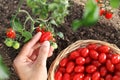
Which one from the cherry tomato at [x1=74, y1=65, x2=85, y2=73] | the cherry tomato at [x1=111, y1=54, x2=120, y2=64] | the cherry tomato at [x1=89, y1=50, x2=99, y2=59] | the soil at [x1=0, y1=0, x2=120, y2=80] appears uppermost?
the soil at [x1=0, y1=0, x2=120, y2=80]

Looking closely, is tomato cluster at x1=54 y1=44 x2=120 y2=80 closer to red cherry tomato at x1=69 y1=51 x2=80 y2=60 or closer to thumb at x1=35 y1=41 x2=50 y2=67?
red cherry tomato at x1=69 y1=51 x2=80 y2=60

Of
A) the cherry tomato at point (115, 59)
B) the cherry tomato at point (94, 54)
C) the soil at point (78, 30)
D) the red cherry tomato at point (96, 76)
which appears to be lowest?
the red cherry tomato at point (96, 76)

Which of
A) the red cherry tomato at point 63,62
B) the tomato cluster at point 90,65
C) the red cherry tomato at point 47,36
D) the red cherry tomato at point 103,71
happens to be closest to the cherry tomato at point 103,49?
the tomato cluster at point 90,65

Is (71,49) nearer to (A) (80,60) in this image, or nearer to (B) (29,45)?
(A) (80,60)

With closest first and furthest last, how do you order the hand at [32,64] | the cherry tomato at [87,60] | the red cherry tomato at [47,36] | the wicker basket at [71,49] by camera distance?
the hand at [32,64] → the red cherry tomato at [47,36] → the wicker basket at [71,49] → the cherry tomato at [87,60]

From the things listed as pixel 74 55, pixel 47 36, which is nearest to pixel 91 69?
pixel 74 55

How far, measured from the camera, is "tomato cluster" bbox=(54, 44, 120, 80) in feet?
5.53

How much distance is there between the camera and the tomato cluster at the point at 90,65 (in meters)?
1.68

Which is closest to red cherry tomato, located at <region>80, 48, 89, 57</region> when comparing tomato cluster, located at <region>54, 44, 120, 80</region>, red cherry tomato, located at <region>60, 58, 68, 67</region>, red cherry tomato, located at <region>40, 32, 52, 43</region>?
tomato cluster, located at <region>54, 44, 120, 80</region>

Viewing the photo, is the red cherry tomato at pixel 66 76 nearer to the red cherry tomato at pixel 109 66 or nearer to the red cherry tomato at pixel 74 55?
the red cherry tomato at pixel 74 55

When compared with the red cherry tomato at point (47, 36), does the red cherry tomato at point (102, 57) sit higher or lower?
lower

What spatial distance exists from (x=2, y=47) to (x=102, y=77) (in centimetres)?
68

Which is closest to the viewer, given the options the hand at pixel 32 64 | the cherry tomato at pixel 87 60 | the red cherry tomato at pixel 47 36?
the hand at pixel 32 64

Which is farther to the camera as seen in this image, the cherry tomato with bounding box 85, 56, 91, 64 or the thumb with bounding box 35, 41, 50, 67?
the cherry tomato with bounding box 85, 56, 91, 64
